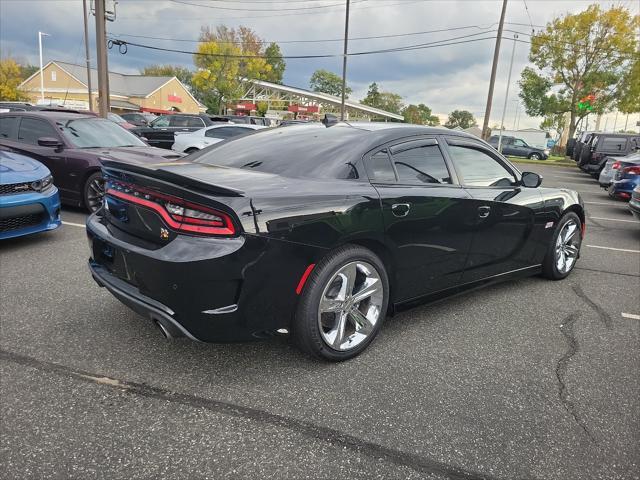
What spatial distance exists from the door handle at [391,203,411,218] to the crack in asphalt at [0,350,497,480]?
4.47 feet

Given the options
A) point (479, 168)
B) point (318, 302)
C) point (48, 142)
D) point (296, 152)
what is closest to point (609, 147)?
point (479, 168)

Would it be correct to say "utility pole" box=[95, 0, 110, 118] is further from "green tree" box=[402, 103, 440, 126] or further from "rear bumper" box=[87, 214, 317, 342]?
"green tree" box=[402, 103, 440, 126]

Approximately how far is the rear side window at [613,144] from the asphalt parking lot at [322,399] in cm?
1650

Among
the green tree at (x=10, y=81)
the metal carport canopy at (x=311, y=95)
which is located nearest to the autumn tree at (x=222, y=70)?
the metal carport canopy at (x=311, y=95)

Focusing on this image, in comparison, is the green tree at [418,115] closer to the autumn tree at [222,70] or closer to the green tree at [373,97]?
the green tree at [373,97]

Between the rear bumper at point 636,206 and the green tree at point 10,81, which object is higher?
the green tree at point 10,81

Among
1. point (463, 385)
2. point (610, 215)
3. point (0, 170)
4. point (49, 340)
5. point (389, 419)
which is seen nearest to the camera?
point (389, 419)

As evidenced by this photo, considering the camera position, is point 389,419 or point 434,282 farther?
point 434,282

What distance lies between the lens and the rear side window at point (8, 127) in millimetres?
7367

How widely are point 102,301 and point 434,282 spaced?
102 inches

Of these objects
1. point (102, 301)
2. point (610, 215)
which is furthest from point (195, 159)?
point (610, 215)

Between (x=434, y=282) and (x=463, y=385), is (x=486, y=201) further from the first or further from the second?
(x=463, y=385)

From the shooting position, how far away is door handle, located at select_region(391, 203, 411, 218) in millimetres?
2926

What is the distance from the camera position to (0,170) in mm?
4898
